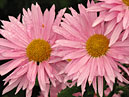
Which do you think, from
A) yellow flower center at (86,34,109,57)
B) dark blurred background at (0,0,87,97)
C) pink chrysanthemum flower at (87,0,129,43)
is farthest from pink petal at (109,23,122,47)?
dark blurred background at (0,0,87,97)

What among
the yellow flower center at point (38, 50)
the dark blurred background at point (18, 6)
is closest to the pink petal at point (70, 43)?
the yellow flower center at point (38, 50)

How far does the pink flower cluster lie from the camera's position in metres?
0.85

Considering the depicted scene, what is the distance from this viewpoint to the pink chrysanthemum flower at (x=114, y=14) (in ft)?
2.66

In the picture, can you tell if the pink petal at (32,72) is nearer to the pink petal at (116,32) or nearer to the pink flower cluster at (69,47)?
the pink flower cluster at (69,47)

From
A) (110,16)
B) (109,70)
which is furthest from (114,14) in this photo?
(109,70)

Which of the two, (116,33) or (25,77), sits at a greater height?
(116,33)

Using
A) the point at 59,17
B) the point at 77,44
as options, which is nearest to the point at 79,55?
the point at 77,44

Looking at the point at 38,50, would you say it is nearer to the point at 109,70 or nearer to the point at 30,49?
the point at 30,49

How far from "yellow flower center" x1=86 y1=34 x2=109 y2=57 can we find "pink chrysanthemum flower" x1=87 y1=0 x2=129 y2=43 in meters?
0.11

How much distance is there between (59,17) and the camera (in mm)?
963

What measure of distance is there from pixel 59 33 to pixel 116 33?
18 cm

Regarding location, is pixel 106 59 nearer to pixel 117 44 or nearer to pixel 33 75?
pixel 117 44

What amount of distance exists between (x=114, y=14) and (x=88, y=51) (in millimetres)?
218

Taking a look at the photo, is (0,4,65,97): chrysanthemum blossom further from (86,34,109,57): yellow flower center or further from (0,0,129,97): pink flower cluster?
(86,34,109,57): yellow flower center
